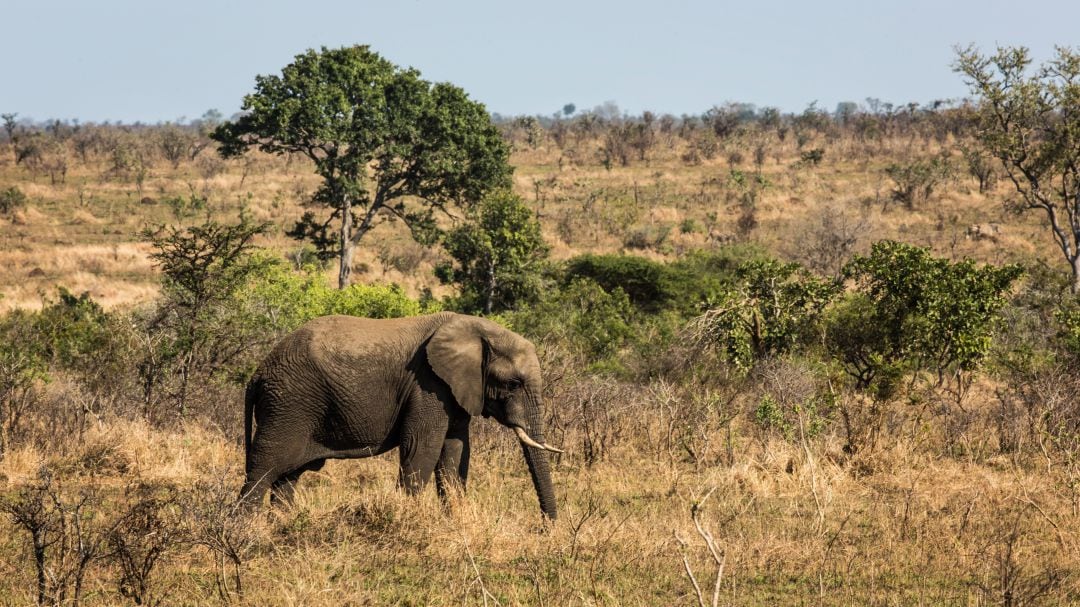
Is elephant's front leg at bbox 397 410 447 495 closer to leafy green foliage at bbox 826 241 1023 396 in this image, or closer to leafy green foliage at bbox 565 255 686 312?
leafy green foliage at bbox 826 241 1023 396

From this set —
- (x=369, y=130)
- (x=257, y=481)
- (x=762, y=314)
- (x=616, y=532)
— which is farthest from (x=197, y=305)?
(x=369, y=130)

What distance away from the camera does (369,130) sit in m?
34.6

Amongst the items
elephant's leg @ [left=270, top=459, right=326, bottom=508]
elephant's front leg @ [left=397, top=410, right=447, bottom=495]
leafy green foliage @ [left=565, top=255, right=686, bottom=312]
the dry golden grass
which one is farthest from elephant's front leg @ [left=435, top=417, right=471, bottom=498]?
leafy green foliage @ [left=565, top=255, right=686, bottom=312]

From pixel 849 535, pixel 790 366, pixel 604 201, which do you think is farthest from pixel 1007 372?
pixel 604 201

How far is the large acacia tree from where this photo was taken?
111ft

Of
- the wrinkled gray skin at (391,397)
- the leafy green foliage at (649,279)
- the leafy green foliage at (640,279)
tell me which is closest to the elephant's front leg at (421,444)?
the wrinkled gray skin at (391,397)

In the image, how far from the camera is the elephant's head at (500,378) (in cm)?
1014

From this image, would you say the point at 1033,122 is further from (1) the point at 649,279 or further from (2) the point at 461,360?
(2) the point at 461,360

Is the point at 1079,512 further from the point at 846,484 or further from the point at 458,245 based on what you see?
the point at 458,245

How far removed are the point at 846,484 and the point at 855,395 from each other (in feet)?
13.4

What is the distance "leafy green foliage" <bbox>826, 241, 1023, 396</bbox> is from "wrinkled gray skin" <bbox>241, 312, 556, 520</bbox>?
23.4 ft

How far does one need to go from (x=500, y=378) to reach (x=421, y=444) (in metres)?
0.99

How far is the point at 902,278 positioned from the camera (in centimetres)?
1609

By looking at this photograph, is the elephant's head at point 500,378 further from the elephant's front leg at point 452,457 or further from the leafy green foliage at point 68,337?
the leafy green foliage at point 68,337
